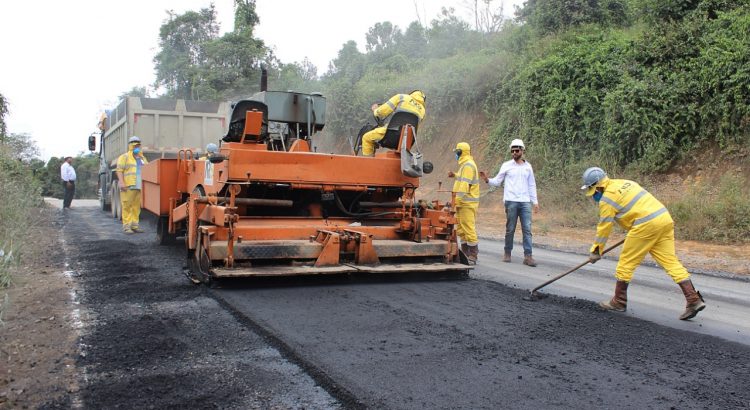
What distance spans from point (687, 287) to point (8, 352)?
204 inches

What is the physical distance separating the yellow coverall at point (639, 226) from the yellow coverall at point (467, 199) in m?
2.70

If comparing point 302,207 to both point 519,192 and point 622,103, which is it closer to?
point 519,192

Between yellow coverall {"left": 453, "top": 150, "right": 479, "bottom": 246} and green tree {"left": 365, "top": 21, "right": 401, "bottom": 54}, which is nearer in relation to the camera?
yellow coverall {"left": 453, "top": 150, "right": 479, "bottom": 246}

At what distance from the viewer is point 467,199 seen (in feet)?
27.1

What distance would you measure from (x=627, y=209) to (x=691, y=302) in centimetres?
93

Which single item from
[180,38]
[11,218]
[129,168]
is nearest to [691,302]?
[11,218]

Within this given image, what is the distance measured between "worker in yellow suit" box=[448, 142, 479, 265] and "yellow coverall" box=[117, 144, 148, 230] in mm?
6246

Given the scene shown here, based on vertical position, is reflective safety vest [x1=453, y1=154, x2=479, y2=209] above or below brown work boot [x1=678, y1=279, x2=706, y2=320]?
above

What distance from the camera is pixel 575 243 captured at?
35.8ft

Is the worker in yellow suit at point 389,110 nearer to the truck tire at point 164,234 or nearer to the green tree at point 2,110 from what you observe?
the truck tire at point 164,234

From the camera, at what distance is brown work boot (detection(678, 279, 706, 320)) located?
16.9ft

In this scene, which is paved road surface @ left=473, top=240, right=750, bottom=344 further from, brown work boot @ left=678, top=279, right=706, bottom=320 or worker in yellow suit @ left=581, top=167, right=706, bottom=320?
worker in yellow suit @ left=581, top=167, right=706, bottom=320

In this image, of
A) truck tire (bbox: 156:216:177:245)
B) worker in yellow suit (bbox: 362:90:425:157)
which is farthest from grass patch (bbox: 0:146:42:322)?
worker in yellow suit (bbox: 362:90:425:157)

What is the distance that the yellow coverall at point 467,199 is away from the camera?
8.21m
